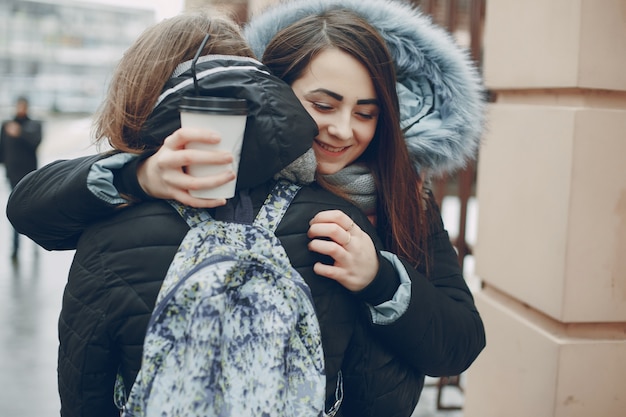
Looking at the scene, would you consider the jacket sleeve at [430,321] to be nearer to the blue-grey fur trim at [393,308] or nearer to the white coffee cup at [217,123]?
the blue-grey fur trim at [393,308]

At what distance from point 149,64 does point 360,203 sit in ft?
1.88

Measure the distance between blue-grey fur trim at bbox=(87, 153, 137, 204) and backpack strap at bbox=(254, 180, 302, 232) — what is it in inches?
11.0

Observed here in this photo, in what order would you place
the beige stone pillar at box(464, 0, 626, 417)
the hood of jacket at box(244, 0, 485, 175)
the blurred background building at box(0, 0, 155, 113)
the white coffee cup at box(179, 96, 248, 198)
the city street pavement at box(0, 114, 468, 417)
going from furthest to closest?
the blurred background building at box(0, 0, 155, 113) < the city street pavement at box(0, 114, 468, 417) < the beige stone pillar at box(464, 0, 626, 417) < the hood of jacket at box(244, 0, 485, 175) < the white coffee cup at box(179, 96, 248, 198)

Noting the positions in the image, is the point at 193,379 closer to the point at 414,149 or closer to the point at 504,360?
the point at 414,149

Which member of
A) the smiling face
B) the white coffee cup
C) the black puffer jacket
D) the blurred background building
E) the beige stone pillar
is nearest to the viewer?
the white coffee cup

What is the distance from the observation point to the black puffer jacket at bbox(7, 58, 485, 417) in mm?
1434

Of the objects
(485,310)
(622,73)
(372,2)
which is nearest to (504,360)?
(485,310)

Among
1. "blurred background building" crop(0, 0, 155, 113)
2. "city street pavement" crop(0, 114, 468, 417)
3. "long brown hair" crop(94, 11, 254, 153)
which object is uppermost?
"blurred background building" crop(0, 0, 155, 113)

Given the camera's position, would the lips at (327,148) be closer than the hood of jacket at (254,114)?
No

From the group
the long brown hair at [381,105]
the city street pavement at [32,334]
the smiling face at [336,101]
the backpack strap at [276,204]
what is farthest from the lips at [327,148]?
the city street pavement at [32,334]

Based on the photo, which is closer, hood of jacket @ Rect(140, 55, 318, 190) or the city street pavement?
hood of jacket @ Rect(140, 55, 318, 190)

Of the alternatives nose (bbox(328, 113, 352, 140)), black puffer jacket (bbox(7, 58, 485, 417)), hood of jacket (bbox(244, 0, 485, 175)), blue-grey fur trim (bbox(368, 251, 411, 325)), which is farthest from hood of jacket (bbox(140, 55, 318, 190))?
hood of jacket (bbox(244, 0, 485, 175))

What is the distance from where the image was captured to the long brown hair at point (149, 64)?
1.54 m

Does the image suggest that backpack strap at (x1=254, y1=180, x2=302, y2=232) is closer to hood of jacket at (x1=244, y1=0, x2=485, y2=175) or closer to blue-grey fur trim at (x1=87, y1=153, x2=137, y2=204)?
blue-grey fur trim at (x1=87, y1=153, x2=137, y2=204)
